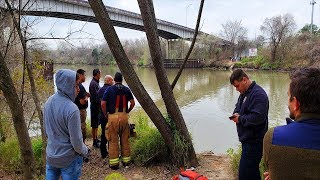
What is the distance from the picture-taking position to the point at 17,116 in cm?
335

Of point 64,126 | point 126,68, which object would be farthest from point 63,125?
point 126,68

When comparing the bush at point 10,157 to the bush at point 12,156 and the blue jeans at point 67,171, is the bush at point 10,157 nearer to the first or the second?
the bush at point 12,156

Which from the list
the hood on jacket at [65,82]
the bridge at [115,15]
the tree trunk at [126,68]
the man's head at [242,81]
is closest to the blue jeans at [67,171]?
the hood on jacket at [65,82]

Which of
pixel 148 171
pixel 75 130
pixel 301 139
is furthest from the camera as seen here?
pixel 148 171

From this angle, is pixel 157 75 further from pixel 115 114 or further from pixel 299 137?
pixel 299 137

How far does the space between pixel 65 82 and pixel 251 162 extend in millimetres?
2138

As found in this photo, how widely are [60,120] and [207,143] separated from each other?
6.90 metres

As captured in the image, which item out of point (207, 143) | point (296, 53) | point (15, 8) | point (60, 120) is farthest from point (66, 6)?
point (296, 53)

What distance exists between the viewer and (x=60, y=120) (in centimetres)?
302

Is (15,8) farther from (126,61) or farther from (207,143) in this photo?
(207,143)

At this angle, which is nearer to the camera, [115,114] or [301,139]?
[301,139]

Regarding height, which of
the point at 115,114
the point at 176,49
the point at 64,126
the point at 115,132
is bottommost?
the point at 115,132

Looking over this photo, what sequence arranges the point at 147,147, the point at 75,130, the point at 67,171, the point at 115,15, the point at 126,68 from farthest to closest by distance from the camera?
the point at 115,15 → the point at 147,147 → the point at 126,68 → the point at 67,171 → the point at 75,130

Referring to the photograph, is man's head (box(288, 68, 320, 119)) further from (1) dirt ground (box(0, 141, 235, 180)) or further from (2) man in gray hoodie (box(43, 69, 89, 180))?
(1) dirt ground (box(0, 141, 235, 180))
